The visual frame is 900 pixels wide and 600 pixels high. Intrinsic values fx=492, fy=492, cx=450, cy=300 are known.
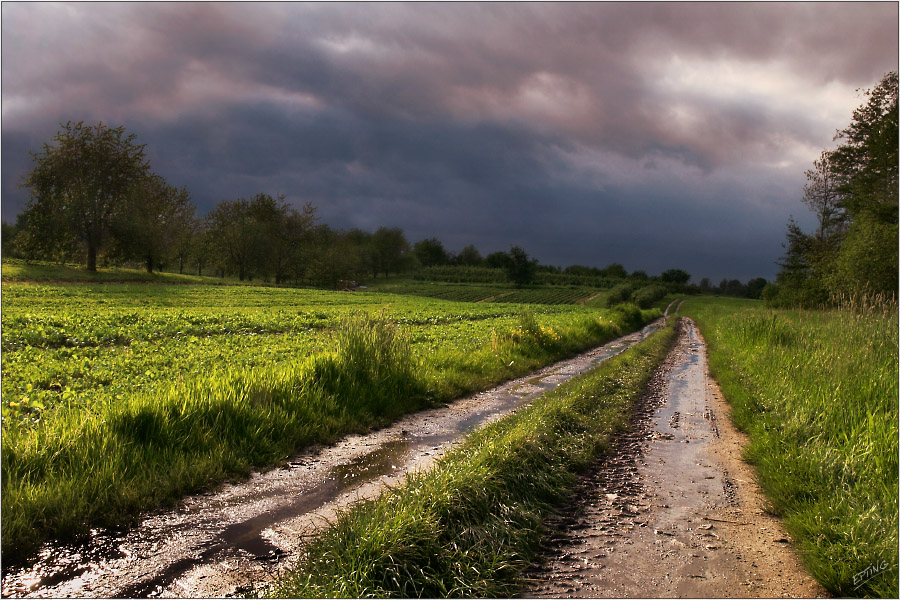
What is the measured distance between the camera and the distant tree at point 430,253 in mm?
179125

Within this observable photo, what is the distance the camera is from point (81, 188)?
173ft

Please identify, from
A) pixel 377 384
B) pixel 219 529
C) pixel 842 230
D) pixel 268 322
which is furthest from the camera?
pixel 842 230

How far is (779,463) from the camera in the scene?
604 cm

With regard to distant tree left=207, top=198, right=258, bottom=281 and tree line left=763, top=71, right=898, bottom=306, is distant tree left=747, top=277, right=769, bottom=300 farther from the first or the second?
distant tree left=207, top=198, right=258, bottom=281

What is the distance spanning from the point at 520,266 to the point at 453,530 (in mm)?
115331

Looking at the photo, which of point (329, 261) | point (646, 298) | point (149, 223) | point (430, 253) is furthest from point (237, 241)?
point (430, 253)

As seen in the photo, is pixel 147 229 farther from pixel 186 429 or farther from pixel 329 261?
pixel 186 429

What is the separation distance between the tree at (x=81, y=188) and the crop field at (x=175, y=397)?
41.6 m

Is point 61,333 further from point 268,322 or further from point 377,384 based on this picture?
point 377,384

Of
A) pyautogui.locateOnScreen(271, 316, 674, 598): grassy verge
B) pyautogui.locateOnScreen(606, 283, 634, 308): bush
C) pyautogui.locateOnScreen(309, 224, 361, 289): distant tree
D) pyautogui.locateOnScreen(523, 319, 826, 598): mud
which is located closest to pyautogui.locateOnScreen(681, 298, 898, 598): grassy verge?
pyautogui.locateOnScreen(523, 319, 826, 598): mud

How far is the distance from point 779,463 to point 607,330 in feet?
78.5

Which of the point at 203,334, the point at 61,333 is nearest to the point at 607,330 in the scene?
the point at 203,334

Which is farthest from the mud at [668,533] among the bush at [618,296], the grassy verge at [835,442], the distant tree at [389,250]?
the distant tree at [389,250]

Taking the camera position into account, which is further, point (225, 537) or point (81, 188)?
point (81, 188)
